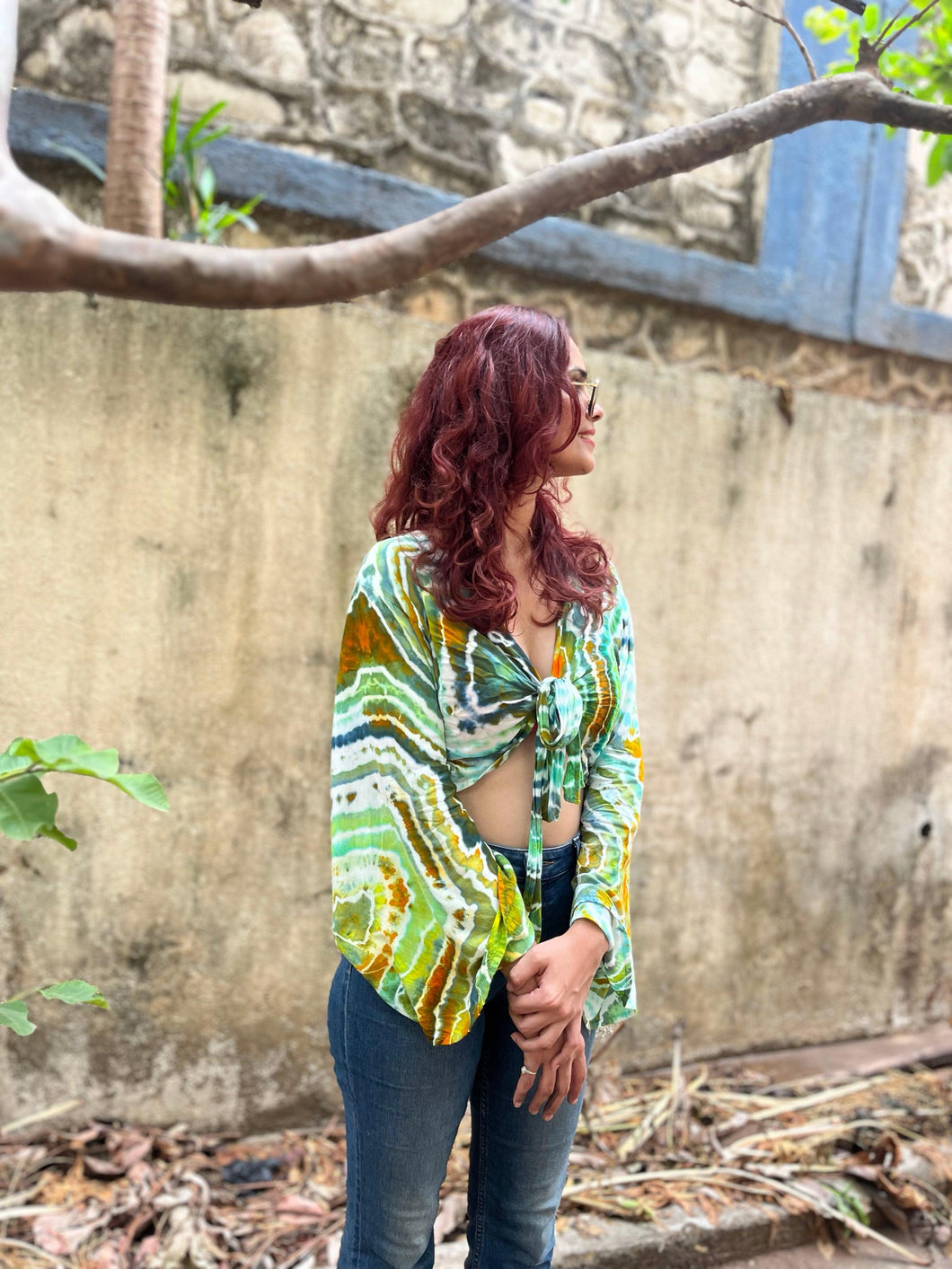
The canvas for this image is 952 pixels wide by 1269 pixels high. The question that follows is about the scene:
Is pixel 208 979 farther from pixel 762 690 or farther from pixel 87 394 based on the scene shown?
pixel 762 690

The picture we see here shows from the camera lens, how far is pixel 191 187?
114 inches

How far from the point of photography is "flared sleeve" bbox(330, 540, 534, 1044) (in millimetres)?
1569

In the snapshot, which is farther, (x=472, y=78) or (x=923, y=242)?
(x=923, y=242)

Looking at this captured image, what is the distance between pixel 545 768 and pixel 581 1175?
6.07ft

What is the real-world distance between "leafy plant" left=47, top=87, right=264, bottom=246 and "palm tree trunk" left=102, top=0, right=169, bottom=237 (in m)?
0.15

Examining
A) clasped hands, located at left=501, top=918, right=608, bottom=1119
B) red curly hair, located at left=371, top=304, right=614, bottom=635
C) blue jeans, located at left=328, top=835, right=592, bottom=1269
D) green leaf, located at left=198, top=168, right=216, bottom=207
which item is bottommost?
blue jeans, located at left=328, top=835, right=592, bottom=1269

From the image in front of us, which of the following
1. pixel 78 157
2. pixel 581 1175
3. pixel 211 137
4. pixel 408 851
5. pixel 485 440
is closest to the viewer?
pixel 408 851

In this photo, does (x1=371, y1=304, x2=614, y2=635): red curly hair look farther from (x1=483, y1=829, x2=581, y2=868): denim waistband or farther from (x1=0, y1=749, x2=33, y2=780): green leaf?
(x1=0, y1=749, x2=33, y2=780): green leaf

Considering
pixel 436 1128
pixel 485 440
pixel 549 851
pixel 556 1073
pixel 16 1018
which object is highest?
pixel 485 440

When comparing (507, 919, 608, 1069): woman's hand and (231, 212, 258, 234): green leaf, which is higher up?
(231, 212, 258, 234): green leaf

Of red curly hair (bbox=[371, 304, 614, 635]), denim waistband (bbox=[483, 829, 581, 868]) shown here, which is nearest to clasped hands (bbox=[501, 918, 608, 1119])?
denim waistband (bbox=[483, 829, 581, 868])

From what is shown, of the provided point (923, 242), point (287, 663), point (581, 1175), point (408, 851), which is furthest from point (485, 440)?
point (923, 242)

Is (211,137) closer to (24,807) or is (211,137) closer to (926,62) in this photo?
(926,62)

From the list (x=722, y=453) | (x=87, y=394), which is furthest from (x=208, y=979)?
(x=722, y=453)
